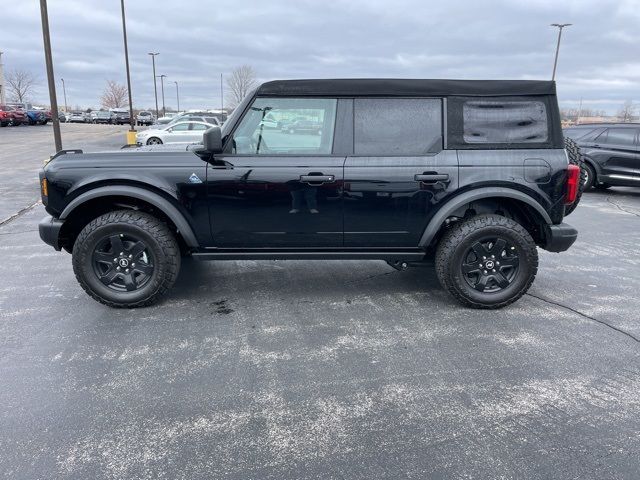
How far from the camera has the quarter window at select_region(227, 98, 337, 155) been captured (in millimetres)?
4180

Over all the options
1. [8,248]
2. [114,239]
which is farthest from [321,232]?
[8,248]

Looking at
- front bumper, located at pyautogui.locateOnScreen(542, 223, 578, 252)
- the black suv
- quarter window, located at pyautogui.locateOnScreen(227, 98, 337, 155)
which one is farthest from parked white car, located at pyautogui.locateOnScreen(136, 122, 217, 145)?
front bumper, located at pyautogui.locateOnScreen(542, 223, 578, 252)

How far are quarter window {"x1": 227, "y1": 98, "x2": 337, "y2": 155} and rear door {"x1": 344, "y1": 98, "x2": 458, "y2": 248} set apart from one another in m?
0.24

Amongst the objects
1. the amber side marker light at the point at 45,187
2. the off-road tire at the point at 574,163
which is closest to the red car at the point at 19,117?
the amber side marker light at the point at 45,187

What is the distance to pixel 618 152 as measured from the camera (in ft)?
36.7

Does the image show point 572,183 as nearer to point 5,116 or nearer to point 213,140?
point 213,140

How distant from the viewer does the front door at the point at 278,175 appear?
163 inches

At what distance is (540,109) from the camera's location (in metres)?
4.23

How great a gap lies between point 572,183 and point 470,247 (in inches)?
39.3

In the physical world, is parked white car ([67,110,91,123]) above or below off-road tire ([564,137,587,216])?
above

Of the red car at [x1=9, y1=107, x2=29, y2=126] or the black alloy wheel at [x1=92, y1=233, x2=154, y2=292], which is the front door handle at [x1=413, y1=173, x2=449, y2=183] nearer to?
the black alloy wheel at [x1=92, y1=233, x2=154, y2=292]

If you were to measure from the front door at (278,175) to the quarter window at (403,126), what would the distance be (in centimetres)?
36

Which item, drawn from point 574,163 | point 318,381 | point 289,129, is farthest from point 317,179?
point 574,163

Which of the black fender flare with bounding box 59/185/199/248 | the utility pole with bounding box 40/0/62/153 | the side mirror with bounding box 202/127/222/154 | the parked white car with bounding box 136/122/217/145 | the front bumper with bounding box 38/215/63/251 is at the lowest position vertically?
the front bumper with bounding box 38/215/63/251
